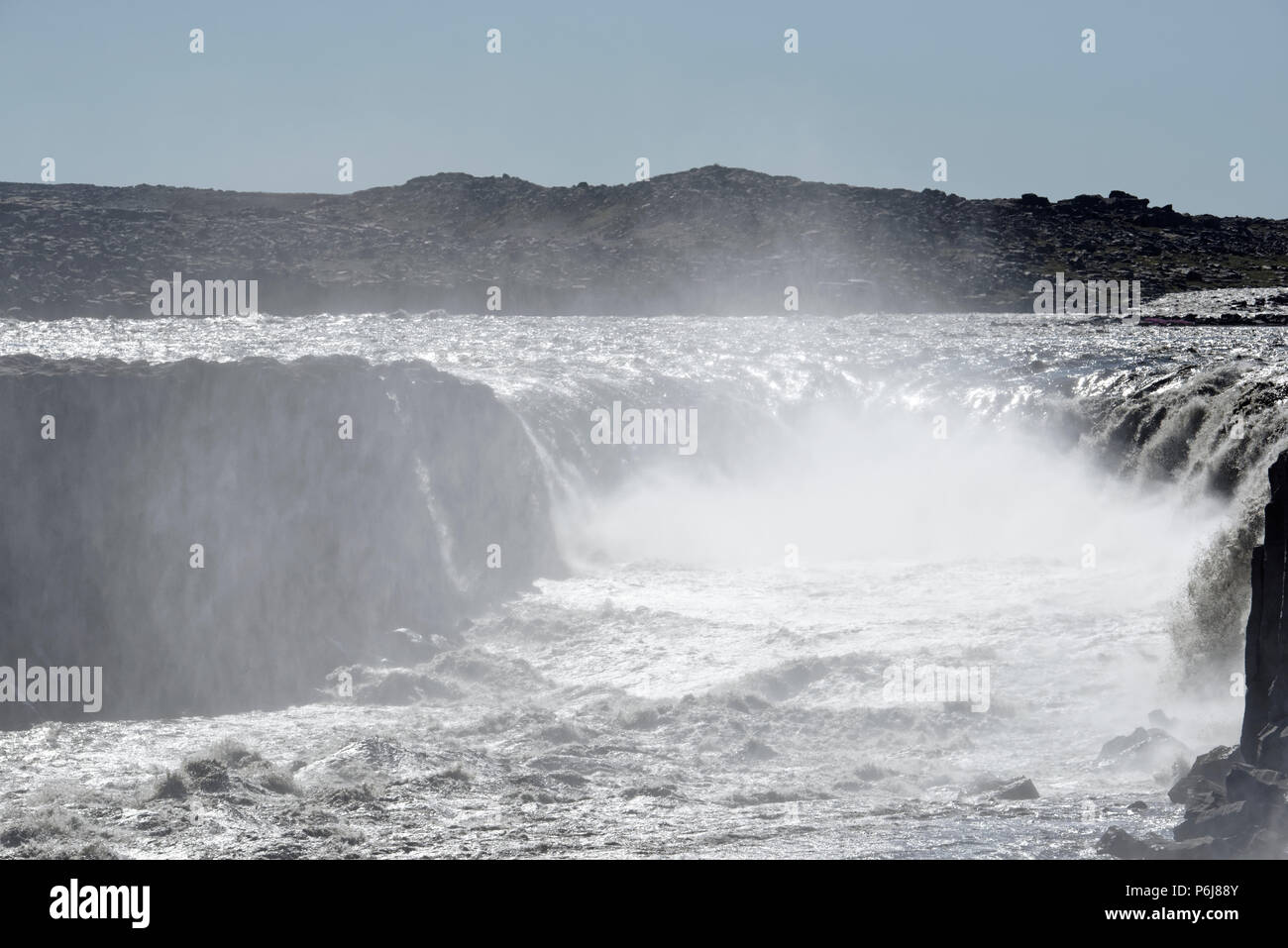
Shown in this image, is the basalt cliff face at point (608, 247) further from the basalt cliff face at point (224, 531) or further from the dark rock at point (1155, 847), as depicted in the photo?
the dark rock at point (1155, 847)

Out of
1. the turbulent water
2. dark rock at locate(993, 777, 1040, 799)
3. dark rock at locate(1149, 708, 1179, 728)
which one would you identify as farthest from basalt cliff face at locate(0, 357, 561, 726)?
dark rock at locate(1149, 708, 1179, 728)

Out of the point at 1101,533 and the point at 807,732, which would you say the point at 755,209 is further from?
the point at 807,732

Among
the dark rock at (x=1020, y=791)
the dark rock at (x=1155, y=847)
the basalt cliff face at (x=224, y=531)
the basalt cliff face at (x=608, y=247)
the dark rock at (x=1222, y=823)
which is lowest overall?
the dark rock at (x=1020, y=791)

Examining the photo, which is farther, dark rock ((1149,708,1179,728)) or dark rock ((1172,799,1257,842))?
dark rock ((1149,708,1179,728))

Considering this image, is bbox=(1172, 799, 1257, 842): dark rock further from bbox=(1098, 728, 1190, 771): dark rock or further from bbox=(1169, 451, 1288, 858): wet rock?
bbox=(1098, 728, 1190, 771): dark rock

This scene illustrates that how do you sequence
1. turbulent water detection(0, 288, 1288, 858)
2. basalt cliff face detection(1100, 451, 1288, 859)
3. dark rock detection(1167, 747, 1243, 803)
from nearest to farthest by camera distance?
basalt cliff face detection(1100, 451, 1288, 859), dark rock detection(1167, 747, 1243, 803), turbulent water detection(0, 288, 1288, 858)

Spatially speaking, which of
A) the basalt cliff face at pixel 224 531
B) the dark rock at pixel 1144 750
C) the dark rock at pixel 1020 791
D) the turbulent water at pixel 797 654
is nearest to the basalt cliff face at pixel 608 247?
the turbulent water at pixel 797 654
